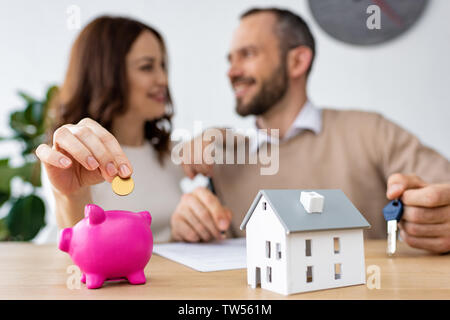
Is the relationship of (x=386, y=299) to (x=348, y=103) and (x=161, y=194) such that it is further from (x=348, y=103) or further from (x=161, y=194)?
(x=348, y=103)

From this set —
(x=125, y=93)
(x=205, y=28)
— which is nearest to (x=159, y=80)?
(x=125, y=93)

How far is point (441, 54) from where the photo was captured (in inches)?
67.7

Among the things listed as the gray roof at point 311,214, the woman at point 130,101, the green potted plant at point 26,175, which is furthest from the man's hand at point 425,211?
the green potted plant at point 26,175

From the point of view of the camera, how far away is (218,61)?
1804 mm

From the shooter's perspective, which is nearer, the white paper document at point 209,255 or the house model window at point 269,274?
the house model window at point 269,274

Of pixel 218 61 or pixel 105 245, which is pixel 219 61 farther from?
pixel 105 245

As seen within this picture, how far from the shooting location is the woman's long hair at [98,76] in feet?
4.83

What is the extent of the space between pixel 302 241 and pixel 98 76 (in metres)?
1.23

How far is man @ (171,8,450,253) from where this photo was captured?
1.54 meters

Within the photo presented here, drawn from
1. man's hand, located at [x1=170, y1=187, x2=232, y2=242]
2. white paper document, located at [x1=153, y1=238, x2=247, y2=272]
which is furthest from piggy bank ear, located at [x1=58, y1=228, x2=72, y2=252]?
man's hand, located at [x1=170, y1=187, x2=232, y2=242]

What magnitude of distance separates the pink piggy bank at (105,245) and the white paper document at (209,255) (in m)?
0.14

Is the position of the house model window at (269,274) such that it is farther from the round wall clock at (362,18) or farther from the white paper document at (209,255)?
the round wall clock at (362,18)

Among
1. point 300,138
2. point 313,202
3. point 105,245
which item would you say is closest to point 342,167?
point 300,138

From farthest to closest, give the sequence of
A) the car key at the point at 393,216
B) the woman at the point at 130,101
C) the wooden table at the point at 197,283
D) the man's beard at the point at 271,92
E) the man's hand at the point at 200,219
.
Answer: the man's beard at the point at 271,92 < the woman at the point at 130,101 < the man's hand at the point at 200,219 < the car key at the point at 393,216 < the wooden table at the point at 197,283
